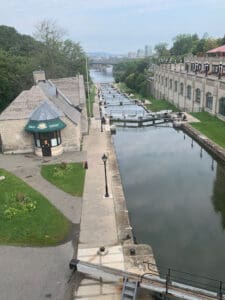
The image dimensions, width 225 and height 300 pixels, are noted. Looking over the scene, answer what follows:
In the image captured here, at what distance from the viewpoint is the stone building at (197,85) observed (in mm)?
42531

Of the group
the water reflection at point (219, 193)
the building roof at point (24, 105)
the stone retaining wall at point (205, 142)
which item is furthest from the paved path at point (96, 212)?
the stone retaining wall at point (205, 142)

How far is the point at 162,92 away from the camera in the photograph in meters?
72.3

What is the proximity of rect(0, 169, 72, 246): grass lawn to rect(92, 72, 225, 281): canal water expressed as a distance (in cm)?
443

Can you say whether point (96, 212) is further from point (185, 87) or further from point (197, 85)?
point (185, 87)

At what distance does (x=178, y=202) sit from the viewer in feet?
69.7

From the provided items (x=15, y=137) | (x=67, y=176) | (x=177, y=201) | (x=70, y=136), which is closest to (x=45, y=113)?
(x=70, y=136)

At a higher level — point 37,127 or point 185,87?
point 185,87

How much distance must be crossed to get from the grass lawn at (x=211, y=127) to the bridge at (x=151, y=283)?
2069cm

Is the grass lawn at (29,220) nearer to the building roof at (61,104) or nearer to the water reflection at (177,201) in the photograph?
the water reflection at (177,201)

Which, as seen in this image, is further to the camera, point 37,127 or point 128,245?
point 37,127

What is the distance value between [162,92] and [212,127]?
35.6m

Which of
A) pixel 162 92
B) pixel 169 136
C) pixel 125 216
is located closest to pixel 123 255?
pixel 125 216

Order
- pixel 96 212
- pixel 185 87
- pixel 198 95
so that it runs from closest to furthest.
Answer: pixel 96 212 < pixel 198 95 < pixel 185 87

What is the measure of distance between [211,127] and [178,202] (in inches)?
771
